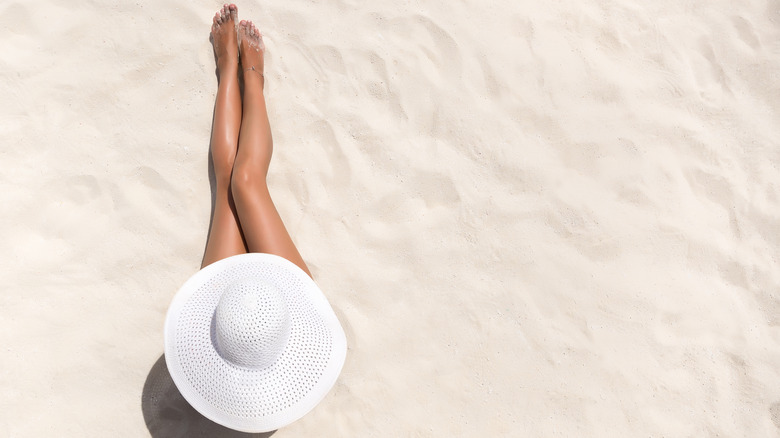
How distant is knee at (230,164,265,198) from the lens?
254cm

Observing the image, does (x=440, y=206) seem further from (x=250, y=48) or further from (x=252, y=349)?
(x=252, y=349)

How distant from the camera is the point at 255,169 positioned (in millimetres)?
2656

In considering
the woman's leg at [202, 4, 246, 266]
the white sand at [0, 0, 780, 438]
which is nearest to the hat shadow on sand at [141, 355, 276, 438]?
the white sand at [0, 0, 780, 438]

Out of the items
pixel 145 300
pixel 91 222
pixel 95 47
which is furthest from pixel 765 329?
pixel 95 47

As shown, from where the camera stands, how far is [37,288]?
2.63 metres

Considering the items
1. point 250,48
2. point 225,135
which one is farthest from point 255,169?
point 250,48

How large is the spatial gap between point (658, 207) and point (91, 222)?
2.71 meters

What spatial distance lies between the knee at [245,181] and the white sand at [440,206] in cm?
24

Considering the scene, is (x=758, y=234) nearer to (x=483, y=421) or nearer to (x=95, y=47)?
(x=483, y=421)

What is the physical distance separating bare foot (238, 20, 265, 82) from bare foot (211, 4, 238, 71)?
0.03m

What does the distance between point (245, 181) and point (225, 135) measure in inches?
14.3

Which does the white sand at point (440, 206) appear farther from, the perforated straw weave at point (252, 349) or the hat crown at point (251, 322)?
the hat crown at point (251, 322)

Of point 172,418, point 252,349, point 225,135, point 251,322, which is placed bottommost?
point 172,418

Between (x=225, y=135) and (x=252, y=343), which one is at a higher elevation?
(x=252, y=343)
